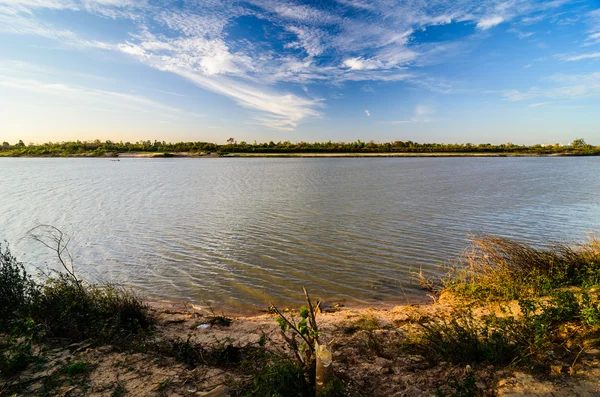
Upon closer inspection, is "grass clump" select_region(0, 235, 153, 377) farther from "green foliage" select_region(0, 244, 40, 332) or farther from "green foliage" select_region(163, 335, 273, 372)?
"green foliage" select_region(163, 335, 273, 372)

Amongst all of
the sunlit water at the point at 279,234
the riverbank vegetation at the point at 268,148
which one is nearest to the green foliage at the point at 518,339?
the sunlit water at the point at 279,234

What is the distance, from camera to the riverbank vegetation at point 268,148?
108562 millimetres

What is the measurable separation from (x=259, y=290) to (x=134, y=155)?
372 feet

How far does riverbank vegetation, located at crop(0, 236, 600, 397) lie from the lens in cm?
369

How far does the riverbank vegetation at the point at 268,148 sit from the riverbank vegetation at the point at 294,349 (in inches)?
4250

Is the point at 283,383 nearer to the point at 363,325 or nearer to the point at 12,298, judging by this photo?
the point at 363,325

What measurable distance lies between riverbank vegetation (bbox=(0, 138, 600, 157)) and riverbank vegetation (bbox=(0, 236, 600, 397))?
107962mm

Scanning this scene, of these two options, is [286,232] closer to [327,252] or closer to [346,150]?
[327,252]

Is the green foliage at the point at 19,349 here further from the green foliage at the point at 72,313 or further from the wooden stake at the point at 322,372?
the wooden stake at the point at 322,372

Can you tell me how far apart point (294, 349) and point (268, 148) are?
4691 inches

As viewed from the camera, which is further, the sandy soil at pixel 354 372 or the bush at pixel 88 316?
the bush at pixel 88 316

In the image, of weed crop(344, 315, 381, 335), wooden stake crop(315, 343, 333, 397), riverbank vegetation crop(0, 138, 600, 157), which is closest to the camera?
wooden stake crop(315, 343, 333, 397)

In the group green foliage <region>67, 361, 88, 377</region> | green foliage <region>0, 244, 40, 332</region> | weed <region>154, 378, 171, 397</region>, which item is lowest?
weed <region>154, 378, 171, 397</region>

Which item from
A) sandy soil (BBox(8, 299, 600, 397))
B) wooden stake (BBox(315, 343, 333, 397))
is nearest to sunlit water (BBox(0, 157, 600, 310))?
sandy soil (BBox(8, 299, 600, 397))
